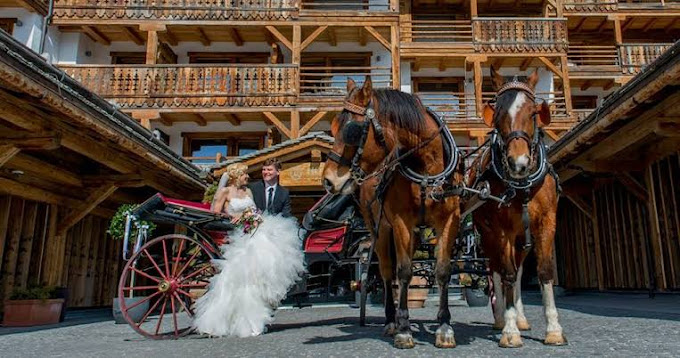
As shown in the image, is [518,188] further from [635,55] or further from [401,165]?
[635,55]

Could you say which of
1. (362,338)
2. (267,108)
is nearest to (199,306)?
(362,338)

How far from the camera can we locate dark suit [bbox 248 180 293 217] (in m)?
5.93

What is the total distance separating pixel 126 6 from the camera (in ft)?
56.7

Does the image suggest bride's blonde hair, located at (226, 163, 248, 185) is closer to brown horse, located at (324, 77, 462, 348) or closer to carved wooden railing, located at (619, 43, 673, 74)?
brown horse, located at (324, 77, 462, 348)

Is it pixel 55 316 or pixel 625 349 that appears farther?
pixel 55 316

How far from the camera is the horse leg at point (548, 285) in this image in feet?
12.2

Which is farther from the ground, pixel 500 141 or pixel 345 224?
pixel 500 141

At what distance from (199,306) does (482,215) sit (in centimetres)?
298

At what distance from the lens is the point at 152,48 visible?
17.0 m

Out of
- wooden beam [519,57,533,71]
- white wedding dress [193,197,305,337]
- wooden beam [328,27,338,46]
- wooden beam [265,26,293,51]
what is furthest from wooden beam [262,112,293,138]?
white wedding dress [193,197,305,337]

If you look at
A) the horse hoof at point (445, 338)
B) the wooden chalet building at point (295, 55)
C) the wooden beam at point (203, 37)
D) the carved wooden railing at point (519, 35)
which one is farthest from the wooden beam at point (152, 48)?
the horse hoof at point (445, 338)

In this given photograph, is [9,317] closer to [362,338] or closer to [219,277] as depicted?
[219,277]

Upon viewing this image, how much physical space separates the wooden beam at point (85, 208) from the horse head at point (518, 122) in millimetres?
7761

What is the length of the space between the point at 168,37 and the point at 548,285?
705 inches
